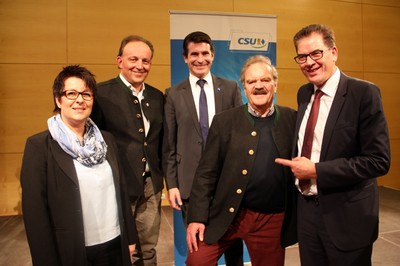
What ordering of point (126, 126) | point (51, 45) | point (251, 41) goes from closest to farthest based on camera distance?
point (126, 126) → point (251, 41) → point (51, 45)

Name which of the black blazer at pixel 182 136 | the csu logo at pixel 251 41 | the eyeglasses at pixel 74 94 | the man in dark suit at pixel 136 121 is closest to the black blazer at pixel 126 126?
the man in dark suit at pixel 136 121

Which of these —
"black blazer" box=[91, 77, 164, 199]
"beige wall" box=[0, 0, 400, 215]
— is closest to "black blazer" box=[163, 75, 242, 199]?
"black blazer" box=[91, 77, 164, 199]

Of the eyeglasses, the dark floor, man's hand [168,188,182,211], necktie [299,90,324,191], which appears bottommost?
the dark floor

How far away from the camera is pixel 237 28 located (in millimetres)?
3299

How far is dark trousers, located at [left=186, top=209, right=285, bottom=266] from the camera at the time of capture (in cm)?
173

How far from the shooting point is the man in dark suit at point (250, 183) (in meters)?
→ 1.69

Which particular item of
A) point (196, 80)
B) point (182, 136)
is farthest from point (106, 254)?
point (196, 80)

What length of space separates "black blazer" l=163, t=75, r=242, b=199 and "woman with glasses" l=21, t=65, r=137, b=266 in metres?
0.60

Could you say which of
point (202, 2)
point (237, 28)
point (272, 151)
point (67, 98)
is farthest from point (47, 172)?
point (202, 2)

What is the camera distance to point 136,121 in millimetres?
2137

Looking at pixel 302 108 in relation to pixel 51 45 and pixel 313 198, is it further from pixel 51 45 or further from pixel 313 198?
pixel 51 45

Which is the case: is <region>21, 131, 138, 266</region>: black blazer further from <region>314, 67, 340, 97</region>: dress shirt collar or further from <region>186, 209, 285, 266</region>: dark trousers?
<region>314, 67, 340, 97</region>: dress shirt collar

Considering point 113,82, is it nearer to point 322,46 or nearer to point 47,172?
point 47,172

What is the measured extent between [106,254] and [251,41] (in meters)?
2.52
